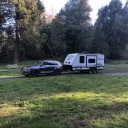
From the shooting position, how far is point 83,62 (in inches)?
848

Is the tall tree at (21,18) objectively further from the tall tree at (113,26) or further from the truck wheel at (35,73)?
the tall tree at (113,26)

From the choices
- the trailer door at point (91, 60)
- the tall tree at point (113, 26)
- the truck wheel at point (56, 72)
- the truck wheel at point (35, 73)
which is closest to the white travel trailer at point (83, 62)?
the trailer door at point (91, 60)

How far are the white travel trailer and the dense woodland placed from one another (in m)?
11.6

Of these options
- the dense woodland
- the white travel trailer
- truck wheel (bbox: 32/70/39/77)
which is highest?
the dense woodland

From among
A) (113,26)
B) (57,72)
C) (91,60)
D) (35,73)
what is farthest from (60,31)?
(35,73)

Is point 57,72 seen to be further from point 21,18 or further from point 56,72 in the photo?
point 21,18

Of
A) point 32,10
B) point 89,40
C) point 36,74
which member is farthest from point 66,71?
point 89,40

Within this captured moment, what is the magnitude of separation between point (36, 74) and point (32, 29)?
18.0 metres

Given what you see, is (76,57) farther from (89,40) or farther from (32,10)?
(89,40)

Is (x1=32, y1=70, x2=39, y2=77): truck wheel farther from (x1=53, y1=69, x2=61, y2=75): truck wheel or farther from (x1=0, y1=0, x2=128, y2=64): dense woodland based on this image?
(x1=0, y1=0, x2=128, y2=64): dense woodland

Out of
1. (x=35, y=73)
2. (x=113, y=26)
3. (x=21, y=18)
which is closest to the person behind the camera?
(x=35, y=73)

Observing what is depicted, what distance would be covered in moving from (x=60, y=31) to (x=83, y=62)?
71.3 ft

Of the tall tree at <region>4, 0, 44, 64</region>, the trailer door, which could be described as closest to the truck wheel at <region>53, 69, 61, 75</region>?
the trailer door

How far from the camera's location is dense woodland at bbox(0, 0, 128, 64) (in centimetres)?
3459
